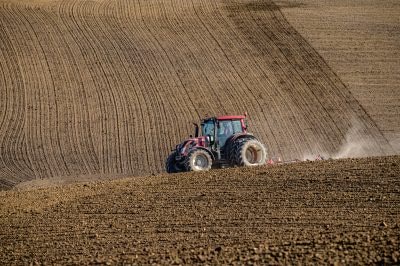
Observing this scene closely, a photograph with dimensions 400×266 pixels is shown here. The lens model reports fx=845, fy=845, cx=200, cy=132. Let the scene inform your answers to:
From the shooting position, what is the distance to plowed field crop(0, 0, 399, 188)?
32.5 m

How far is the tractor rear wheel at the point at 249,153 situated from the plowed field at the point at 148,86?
720cm

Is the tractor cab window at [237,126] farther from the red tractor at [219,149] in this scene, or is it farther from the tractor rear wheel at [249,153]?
the tractor rear wheel at [249,153]

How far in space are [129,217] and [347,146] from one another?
58.8 feet

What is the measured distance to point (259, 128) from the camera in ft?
112

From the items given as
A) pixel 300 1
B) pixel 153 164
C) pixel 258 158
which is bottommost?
pixel 258 158

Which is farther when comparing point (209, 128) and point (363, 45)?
point (363, 45)

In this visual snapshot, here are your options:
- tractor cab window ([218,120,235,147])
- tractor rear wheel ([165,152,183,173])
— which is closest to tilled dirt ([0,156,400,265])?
→ tractor rear wheel ([165,152,183,173])

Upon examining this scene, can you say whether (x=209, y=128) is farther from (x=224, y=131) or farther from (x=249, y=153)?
(x=249, y=153)

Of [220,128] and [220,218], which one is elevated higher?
A: [220,128]

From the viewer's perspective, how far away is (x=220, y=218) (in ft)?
53.9

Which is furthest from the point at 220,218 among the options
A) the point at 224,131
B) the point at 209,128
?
the point at 224,131

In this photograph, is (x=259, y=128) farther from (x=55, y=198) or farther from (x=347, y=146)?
(x=55, y=198)

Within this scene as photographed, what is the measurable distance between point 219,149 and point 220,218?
7.90 metres

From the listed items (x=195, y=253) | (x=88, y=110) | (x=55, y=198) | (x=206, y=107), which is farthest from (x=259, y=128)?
(x=195, y=253)
